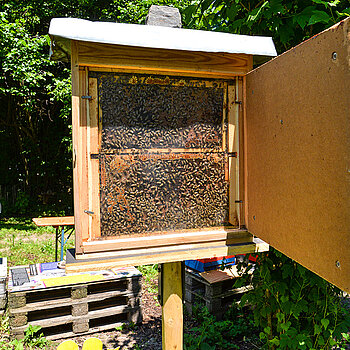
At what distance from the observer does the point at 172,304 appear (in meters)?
2.27

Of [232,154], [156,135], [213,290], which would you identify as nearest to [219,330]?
[213,290]

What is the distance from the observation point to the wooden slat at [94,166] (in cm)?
187

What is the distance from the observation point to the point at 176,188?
6.68 ft

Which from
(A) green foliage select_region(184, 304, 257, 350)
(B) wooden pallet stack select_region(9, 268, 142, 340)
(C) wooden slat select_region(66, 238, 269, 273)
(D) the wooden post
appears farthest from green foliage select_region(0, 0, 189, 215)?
(C) wooden slat select_region(66, 238, 269, 273)

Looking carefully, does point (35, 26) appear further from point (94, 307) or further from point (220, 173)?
point (220, 173)

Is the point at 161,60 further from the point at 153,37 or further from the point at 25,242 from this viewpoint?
the point at 25,242

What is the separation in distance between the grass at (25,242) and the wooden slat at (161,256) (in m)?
5.13

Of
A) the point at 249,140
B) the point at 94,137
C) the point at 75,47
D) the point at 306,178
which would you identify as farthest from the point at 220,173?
the point at 75,47

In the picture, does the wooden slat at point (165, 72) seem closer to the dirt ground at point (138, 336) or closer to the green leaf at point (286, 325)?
the green leaf at point (286, 325)

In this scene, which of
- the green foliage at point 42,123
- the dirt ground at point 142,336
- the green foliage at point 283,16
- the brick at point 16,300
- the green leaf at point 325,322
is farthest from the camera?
the green foliage at point 42,123

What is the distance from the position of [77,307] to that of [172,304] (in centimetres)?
215

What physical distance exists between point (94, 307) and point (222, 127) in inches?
125

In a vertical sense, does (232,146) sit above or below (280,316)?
above

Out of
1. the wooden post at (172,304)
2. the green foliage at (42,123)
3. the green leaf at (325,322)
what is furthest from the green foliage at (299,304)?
the green foliage at (42,123)
